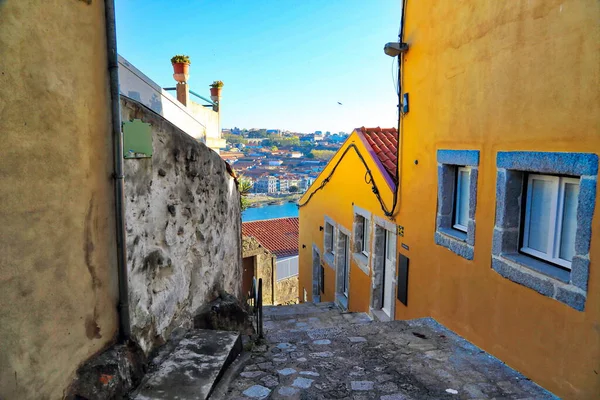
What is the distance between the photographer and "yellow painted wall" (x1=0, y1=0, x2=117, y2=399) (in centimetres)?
192

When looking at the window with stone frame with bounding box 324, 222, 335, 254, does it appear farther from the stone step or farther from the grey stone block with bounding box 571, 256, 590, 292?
the grey stone block with bounding box 571, 256, 590, 292

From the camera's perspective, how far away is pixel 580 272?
312 cm

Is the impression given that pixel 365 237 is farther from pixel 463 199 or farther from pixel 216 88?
pixel 216 88

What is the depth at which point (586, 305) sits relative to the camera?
3.09m

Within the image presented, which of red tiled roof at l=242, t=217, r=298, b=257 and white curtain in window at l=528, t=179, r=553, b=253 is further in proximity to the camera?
red tiled roof at l=242, t=217, r=298, b=257

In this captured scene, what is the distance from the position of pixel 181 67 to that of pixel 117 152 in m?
5.48

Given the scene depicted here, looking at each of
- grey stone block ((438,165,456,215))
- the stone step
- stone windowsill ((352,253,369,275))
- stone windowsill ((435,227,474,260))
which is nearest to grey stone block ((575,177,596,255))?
stone windowsill ((435,227,474,260))

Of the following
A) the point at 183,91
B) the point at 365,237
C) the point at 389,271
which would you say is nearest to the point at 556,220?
the point at 389,271

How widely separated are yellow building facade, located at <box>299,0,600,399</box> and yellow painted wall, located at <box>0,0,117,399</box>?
3346mm

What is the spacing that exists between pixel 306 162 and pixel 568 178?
65.2m

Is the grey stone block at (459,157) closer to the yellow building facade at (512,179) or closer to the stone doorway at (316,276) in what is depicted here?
the yellow building facade at (512,179)

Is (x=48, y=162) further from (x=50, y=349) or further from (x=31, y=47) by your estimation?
(x=50, y=349)

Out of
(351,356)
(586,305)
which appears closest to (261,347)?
(351,356)

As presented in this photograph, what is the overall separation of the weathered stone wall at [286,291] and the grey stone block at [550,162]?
13.8 m
